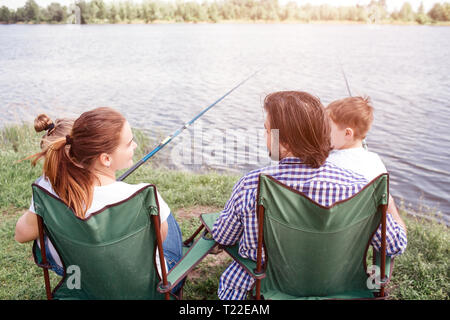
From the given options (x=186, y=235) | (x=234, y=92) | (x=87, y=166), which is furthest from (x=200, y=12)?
(x=87, y=166)

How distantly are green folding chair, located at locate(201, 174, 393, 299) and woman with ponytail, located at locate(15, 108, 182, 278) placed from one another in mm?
454

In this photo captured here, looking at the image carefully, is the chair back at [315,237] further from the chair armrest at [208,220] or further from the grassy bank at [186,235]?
the grassy bank at [186,235]

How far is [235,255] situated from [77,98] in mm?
9967

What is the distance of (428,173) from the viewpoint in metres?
5.73

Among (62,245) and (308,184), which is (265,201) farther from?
(62,245)

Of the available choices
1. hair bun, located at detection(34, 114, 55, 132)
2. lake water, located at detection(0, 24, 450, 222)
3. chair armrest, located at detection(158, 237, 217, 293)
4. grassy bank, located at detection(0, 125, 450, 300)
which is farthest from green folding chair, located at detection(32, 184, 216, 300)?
lake water, located at detection(0, 24, 450, 222)

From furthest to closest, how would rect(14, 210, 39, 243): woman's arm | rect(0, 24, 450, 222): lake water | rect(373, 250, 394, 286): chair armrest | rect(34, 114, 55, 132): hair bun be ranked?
rect(0, 24, 450, 222): lake water < rect(34, 114, 55, 132): hair bun < rect(373, 250, 394, 286): chair armrest < rect(14, 210, 39, 243): woman's arm

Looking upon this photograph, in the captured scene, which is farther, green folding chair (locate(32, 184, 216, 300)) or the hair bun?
the hair bun

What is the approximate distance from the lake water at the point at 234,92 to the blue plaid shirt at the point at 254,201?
113 inches

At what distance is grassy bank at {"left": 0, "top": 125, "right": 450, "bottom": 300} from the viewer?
2.35m

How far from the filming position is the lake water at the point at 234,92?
244 inches

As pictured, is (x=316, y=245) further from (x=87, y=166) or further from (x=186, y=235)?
(x=186, y=235)

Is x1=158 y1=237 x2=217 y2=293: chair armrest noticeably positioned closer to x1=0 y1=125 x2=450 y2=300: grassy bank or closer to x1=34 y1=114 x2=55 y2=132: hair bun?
x1=0 y1=125 x2=450 y2=300: grassy bank
